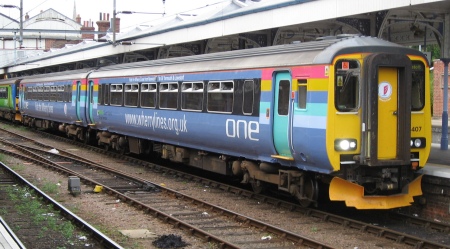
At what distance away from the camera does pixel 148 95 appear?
1706cm

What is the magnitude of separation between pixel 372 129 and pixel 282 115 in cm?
172

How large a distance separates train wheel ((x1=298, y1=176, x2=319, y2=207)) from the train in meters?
0.02

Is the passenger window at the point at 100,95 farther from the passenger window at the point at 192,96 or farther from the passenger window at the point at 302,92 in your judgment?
the passenger window at the point at 302,92

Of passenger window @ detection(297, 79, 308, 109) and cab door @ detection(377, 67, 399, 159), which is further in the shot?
passenger window @ detection(297, 79, 308, 109)

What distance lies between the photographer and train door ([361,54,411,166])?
995cm

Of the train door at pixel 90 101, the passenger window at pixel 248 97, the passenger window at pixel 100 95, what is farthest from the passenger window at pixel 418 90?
the train door at pixel 90 101

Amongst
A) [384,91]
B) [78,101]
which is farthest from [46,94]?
[384,91]

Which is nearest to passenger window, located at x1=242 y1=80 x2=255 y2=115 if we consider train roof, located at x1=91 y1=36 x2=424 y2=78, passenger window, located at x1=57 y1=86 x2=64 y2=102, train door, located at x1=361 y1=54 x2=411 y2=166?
train roof, located at x1=91 y1=36 x2=424 y2=78

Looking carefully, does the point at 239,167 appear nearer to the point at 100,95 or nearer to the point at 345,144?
the point at 345,144

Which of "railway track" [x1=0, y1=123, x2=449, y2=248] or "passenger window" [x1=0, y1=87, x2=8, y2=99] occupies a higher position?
"passenger window" [x1=0, y1=87, x2=8, y2=99]

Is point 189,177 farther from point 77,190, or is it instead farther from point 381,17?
point 381,17

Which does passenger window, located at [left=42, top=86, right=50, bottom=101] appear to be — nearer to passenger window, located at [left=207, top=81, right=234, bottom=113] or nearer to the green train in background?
the green train in background

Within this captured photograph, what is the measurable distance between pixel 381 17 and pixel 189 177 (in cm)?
615

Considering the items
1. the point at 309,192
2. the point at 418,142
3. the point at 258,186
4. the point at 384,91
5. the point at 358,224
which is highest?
the point at 384,91
